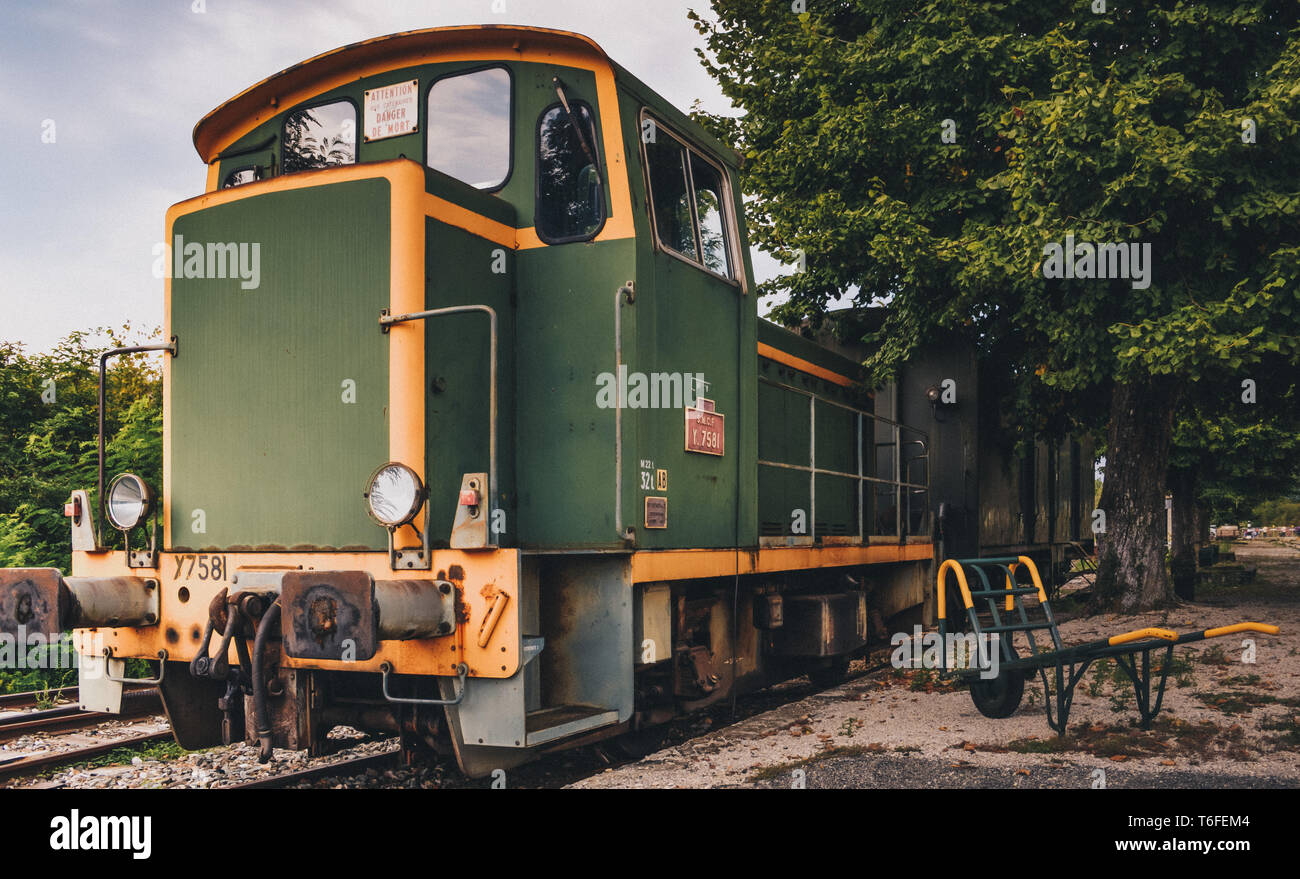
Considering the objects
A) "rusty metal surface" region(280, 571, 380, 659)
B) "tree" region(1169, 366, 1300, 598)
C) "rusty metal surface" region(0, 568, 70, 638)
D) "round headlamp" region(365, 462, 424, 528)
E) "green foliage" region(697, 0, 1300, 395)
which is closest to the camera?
"rusty metal surface" region(280, 571, 380, 659)

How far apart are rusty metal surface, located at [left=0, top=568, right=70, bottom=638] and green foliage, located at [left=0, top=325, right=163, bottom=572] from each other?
4.28 metres

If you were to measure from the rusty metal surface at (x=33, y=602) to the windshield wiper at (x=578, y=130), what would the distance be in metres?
3.27

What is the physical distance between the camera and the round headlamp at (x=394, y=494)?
4.50 meters

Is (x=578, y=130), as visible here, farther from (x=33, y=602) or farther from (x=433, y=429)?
(x=33, y=602)

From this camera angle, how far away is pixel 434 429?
4.98 meters

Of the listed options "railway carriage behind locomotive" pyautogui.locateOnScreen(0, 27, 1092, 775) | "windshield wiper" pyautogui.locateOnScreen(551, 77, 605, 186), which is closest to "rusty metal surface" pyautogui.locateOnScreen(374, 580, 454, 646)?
"railway carriage behind locomotive" pyautogui.locateOnScreen(0, 27, 1092, 775)

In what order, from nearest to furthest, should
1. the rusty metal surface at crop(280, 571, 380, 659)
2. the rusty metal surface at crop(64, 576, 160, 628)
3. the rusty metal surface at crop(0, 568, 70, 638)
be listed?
the rusty metal surface at crop(280, 571, 380, 659) < the rusty metal surface at crop(0, 568, 70, 638) < the rusty metal surface at crop(64, 576, 160, 628)

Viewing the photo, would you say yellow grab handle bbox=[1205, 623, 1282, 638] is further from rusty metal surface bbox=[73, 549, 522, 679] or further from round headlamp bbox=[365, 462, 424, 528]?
round headlamp bbox=[365, 462, 424, 528]

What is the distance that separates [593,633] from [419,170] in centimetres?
238

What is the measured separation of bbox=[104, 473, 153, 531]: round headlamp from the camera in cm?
Result: 532

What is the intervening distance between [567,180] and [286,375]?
179 cm
